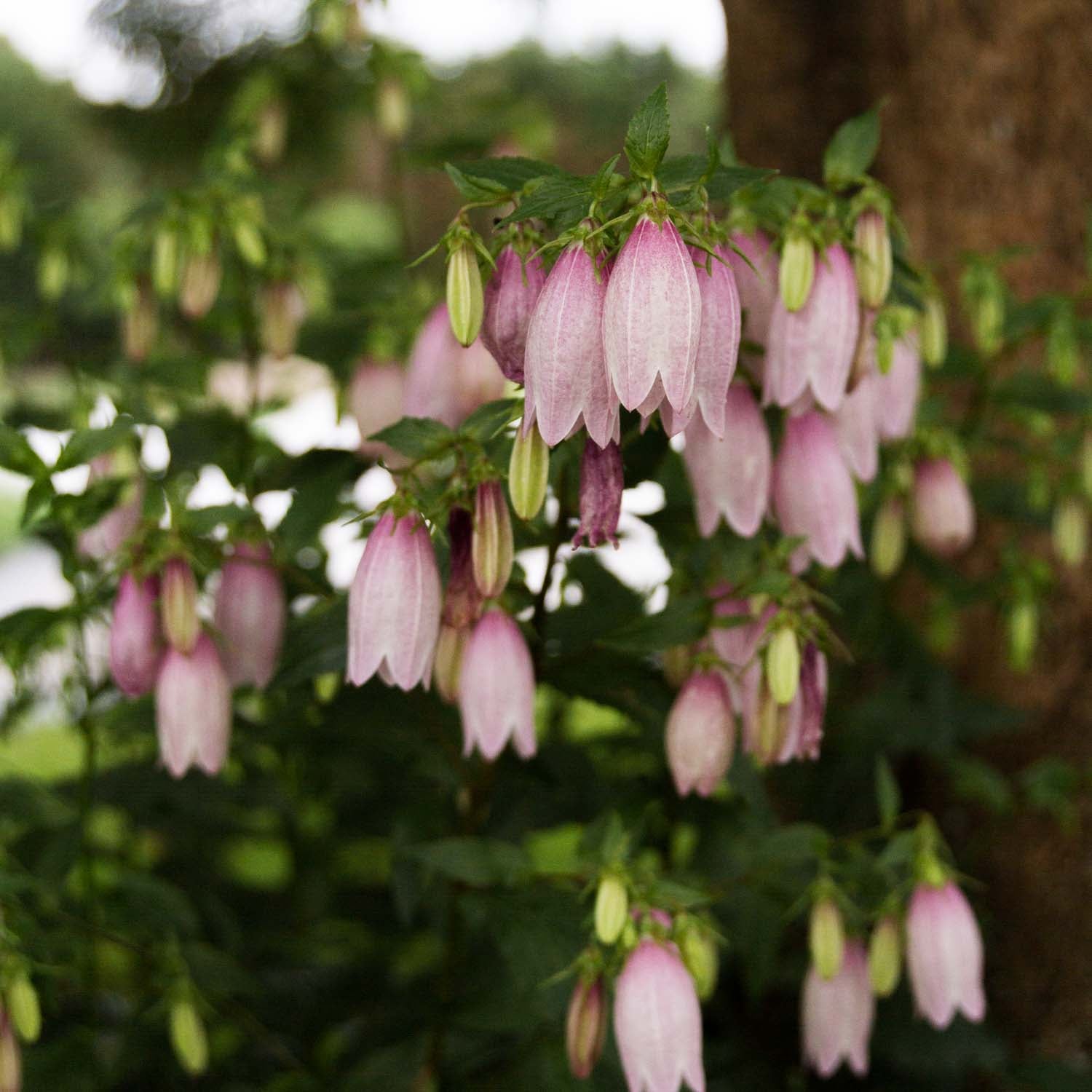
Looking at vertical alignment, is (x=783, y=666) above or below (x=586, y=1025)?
above

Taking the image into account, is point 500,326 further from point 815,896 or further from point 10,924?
point 10,924

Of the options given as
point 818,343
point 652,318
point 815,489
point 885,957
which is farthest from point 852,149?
point 885,957

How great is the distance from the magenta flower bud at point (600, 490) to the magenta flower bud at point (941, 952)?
28.0 inches

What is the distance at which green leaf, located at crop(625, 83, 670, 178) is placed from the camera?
99 cm

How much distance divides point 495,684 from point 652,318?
0.46m

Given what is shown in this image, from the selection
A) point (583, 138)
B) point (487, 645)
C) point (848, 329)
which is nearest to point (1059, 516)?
point (848, 329)

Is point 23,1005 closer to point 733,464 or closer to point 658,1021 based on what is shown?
point 658,1021

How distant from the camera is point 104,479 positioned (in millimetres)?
1580

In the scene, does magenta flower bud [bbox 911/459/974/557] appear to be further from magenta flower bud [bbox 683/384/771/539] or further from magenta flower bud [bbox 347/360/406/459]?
magenta flower bud [bbox 347/360/406/459]

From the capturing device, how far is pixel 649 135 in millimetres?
1002

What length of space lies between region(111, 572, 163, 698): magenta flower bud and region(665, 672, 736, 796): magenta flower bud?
0.61 metres

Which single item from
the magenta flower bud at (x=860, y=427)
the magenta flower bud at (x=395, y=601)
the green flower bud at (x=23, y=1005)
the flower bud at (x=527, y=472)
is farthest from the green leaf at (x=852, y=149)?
the green flower bud at (x=23, y=1005)

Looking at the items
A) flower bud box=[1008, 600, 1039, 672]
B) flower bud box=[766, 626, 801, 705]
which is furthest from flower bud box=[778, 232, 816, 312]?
flower bud box=[1008, 600, 1039, 672]

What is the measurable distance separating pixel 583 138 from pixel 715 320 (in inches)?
556
